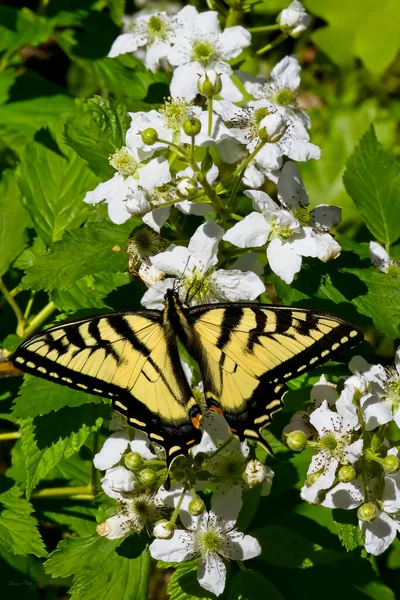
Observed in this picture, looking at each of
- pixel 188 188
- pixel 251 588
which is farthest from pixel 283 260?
pixel 251 588

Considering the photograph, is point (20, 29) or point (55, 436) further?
point (20, 29)

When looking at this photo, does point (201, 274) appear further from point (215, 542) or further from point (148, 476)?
point (215, 542)

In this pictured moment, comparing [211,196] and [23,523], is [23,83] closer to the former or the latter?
[211,196]

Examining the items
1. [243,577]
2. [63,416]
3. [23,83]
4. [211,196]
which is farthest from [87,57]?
[243,577]

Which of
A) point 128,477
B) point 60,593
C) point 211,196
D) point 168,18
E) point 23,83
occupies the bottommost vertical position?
point 60,593

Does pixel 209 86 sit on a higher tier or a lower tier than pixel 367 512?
higher

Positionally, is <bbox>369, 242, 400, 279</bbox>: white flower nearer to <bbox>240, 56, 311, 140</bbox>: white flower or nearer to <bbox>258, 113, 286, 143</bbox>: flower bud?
<bbox>240, 56, 311, 140</bbox>: white flower

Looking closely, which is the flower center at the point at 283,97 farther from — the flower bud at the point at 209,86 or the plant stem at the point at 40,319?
the plant stem at the point at 40,319

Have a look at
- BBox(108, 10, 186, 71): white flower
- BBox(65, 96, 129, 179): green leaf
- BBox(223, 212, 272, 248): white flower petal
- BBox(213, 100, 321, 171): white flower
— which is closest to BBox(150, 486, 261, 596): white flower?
BBox(223, 212, 272, 248): white flower petal
